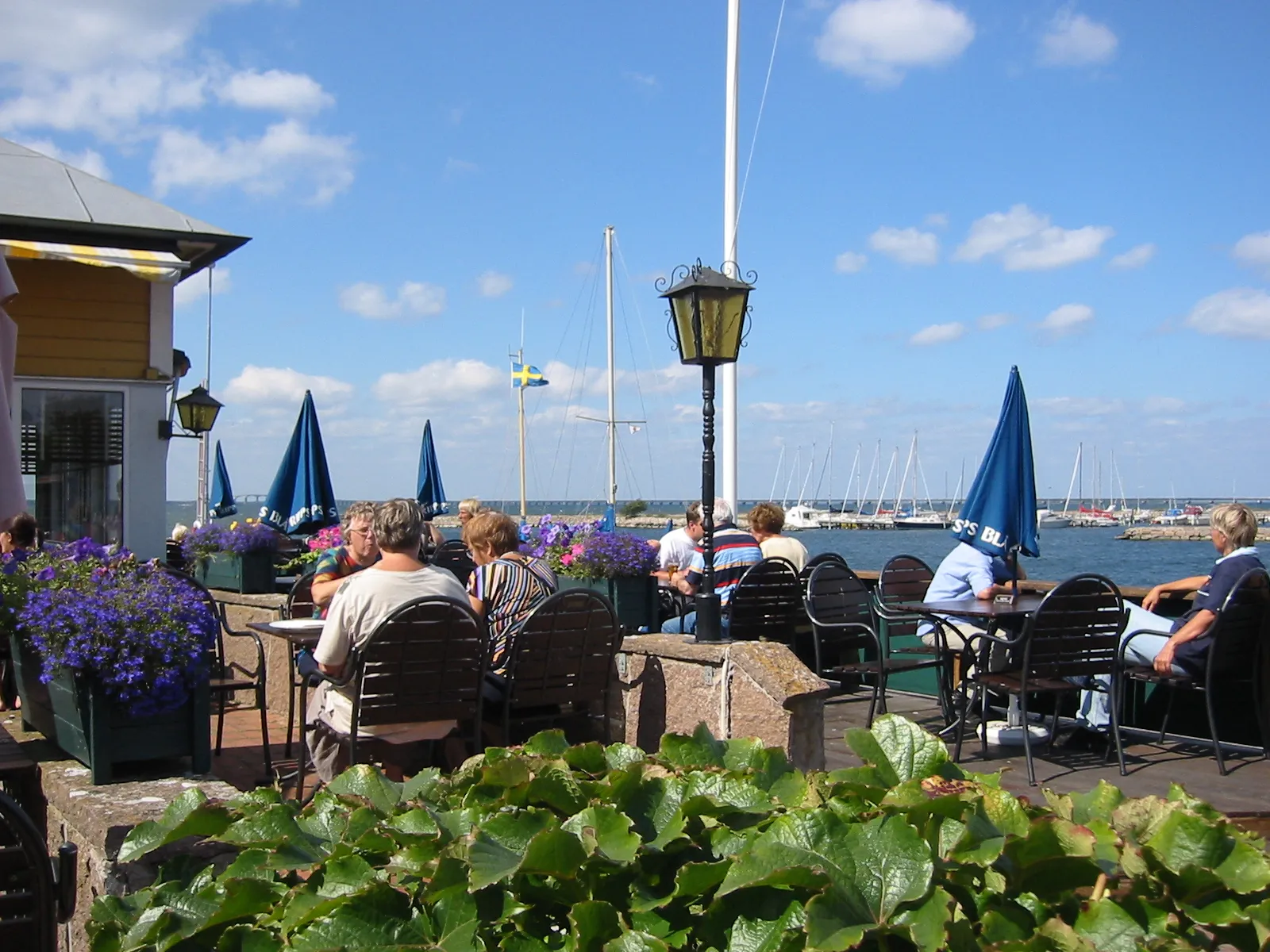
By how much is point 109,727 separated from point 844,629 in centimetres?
484

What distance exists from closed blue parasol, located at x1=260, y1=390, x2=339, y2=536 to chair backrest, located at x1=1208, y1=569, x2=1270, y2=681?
6.81 m

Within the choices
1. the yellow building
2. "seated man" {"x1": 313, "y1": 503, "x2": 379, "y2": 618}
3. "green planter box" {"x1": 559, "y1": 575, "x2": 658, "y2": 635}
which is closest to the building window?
the yellow building

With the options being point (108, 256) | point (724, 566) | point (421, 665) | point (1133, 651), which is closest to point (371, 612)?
point (421, 665)

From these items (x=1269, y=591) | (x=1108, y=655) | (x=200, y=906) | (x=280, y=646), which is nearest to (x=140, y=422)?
(x=280, y=646)

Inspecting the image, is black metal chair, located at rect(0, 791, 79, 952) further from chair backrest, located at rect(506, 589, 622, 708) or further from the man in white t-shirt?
the man in white t-shirt

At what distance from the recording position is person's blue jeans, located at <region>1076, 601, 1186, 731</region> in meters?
6.30

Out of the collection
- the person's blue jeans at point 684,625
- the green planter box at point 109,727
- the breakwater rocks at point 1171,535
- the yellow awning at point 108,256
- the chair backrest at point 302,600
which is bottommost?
the breakwater rocks at point 1171,535

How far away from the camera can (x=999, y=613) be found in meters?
5.93

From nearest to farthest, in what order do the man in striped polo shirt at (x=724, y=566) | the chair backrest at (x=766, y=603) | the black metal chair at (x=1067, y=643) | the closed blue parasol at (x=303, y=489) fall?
the black metal chair at (x=1067, y=643)
the chair backrest at (x=766, y=603)
the man in striped polo shirt at (x=724, y=566)
the closed blue parasol at (x=303, y=489)

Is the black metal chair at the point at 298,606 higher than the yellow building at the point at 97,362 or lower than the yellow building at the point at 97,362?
lower

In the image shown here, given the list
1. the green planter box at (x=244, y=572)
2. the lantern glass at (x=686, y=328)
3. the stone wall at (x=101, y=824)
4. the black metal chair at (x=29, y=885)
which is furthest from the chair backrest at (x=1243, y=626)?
the green planter box at (x=244, y=572)

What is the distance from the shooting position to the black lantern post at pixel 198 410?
14984mm

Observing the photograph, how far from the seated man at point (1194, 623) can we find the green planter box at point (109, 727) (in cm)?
454

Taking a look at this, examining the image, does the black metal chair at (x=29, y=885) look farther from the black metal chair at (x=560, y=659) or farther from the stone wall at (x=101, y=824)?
the black metal chair at (x=560, y=659)
